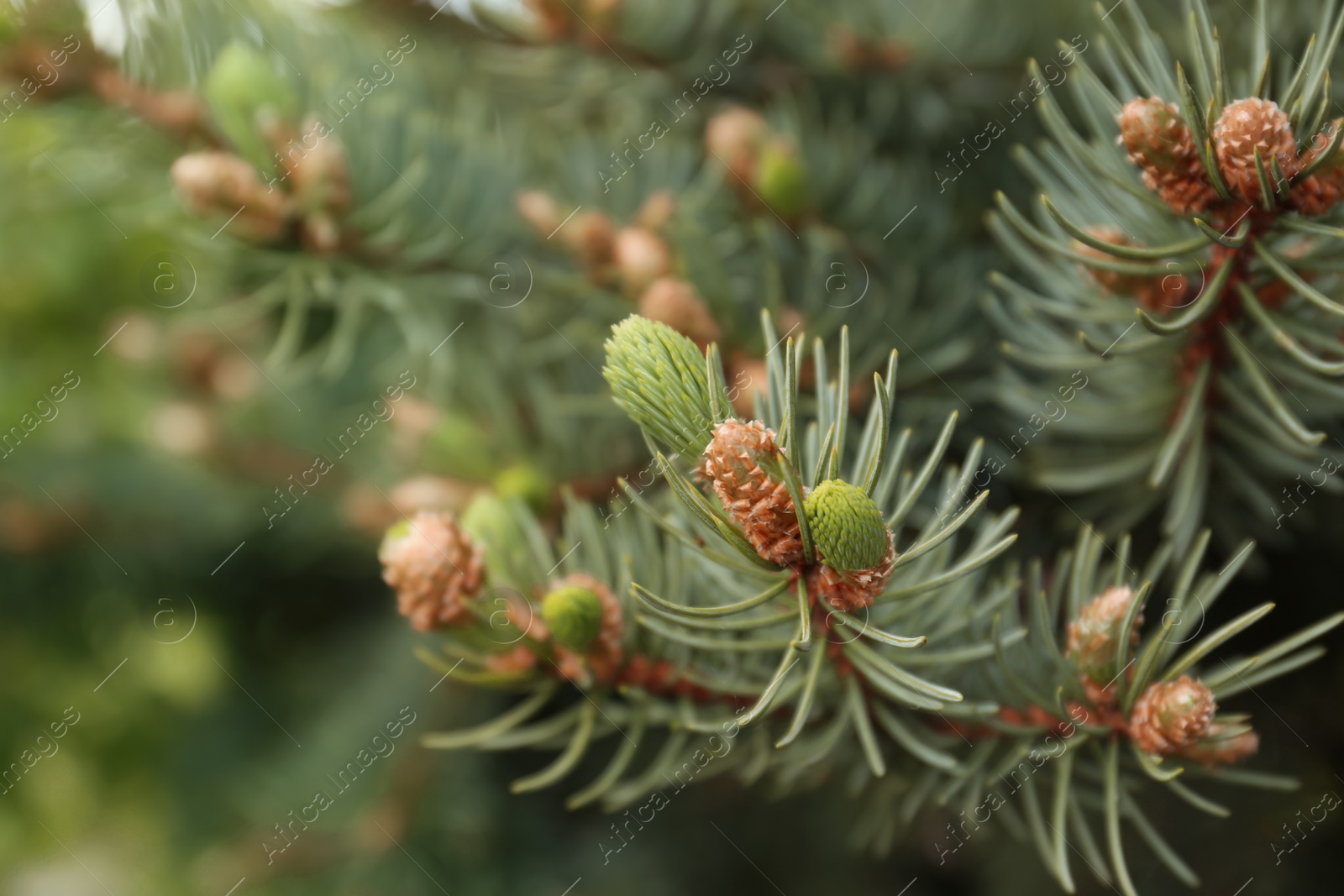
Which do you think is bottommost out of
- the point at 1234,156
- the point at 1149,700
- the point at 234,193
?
the point at 1149,700

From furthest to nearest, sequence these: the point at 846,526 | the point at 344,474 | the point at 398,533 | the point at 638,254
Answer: the point at 344,474 < the point at 638,254 < the point at 398,533 < the point at 846,526

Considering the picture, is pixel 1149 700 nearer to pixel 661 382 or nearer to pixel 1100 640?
pixel 1100 640

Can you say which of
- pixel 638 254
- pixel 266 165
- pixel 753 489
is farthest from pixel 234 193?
pixel 753 489

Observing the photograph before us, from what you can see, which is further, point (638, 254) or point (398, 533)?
point (638, 254)

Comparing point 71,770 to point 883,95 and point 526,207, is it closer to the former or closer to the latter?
point 526,207

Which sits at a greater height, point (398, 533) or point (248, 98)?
point (248, 98)

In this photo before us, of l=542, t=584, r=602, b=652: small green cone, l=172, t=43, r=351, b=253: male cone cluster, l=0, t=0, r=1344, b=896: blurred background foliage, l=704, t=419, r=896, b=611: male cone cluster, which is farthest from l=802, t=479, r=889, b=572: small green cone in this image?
l=172, t=43, r=351, b=253: male cone cluster

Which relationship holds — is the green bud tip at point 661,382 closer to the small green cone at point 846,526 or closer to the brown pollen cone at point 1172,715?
the small green cone at point 846,526

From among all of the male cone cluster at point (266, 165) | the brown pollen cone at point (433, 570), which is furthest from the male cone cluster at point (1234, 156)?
the male cone cluster at point (266, 165)
